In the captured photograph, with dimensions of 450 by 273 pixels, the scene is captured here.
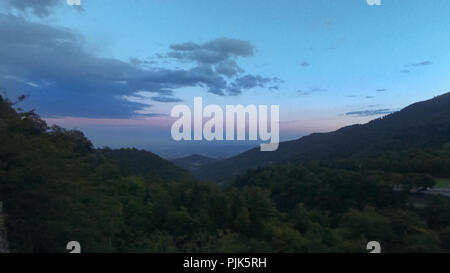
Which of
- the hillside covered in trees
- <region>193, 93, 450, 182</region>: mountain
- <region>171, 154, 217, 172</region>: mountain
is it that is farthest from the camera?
<region>193, 93, 450, 182</region>: mountain

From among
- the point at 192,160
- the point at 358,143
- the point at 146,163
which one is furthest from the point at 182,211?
the point at 358,143

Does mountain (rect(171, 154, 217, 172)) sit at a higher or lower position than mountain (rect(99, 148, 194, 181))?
higher

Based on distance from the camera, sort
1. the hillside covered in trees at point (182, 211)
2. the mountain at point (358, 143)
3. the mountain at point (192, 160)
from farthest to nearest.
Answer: the mountain at point (358, 143), the mountain at point (192, 160), the hillside covered in trees at point (182, 211)

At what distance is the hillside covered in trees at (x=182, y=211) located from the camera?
147 inches

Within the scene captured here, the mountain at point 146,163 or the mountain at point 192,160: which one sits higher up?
the mountain at point 192,160

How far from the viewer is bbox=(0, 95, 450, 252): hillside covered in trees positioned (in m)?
3.75

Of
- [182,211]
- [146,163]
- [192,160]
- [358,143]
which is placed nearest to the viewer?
[182,211]

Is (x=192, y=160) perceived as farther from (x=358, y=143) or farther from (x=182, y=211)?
(x=358, y=143)

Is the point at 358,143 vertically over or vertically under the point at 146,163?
over

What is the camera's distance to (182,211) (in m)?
6.46

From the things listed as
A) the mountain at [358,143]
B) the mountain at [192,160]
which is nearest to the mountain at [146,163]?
the mountain at [358,143]

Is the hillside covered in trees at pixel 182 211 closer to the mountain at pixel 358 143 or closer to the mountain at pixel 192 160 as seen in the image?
the mountain at pixel 192 160

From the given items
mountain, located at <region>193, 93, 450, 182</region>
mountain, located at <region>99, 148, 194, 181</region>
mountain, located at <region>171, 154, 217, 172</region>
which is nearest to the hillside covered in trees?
mountain, located at <region>171, 154, 217, 172</region>

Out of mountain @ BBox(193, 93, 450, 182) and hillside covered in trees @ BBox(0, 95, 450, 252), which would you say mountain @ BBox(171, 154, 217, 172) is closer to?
hillside covered in trees @ BBox(0, 95, 450, 252)
